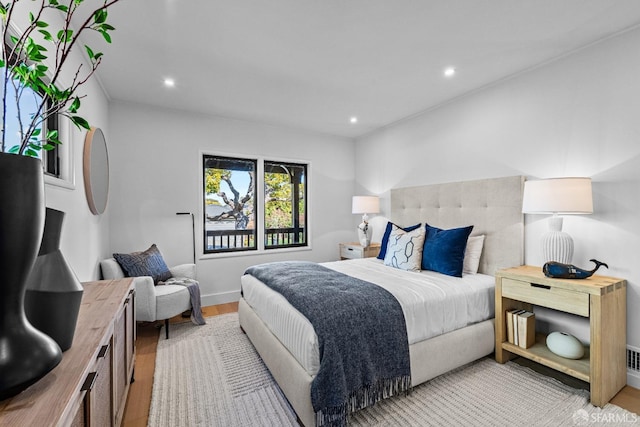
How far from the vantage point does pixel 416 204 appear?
12.5 ft

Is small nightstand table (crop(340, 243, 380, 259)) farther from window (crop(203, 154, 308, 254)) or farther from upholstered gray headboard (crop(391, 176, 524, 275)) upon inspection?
upholstered gray headboard (crop(391, 176, 524, 275))

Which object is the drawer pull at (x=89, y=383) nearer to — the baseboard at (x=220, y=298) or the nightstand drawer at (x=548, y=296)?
the nightstand drawer at (x=548, y=296)

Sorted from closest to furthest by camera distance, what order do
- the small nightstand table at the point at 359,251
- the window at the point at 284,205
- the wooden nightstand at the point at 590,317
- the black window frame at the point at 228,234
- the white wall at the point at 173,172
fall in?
the wooden nightstand at the point at 590,317
the white wall at the point at 173,172
the black window frame at the point at 228,234
the small nightstand table at the point at 359,251
the window at the point at 284,205

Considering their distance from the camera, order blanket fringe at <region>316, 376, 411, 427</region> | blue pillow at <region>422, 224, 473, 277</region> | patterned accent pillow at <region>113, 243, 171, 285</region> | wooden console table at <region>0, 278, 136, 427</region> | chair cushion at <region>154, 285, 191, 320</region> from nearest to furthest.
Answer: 1. wooden console table at <region>0, 278, 136, 427</region>
2. blanket fringe at <region>316, 376, 411, 427</region>
3. blue pillow at <region>422, 224, 473, 277</region>
4. chair cushion at <region>154, 285, 191, 320</region>
5. patterned accent pillow at <region>113, 243, 171, 285</region>

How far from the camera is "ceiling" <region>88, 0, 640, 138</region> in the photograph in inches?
77.2

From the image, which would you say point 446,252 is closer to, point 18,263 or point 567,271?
point 567,271

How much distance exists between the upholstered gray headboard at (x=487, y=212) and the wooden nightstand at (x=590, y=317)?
0.42 metres

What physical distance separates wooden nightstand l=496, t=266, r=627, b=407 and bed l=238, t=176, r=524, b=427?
0.26 m

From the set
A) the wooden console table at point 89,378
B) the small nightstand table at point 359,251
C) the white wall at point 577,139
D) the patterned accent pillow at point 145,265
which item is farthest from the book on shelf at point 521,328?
the patterned accent pillow at point 145,265

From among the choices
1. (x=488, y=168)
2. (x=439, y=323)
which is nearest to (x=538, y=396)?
(x=439, y=323)

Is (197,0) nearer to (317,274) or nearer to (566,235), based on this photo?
(317,274)

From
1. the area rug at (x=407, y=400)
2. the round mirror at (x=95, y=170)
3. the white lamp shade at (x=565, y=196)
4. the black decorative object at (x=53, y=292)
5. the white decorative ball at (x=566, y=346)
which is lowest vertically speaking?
the area rug at (x=407, y=400)

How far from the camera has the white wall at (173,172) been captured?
11.5ft

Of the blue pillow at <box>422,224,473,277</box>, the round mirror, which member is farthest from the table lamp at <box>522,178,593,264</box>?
the round mirror
